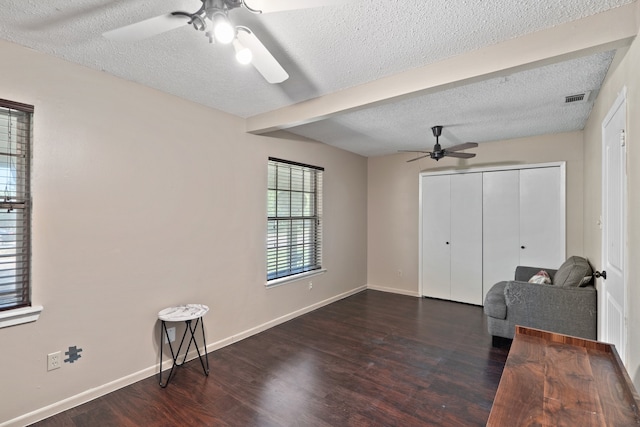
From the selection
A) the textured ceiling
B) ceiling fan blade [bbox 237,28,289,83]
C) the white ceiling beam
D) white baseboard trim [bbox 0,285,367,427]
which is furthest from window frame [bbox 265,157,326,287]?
ceiling fan blade [bbox 237,28,289,83]

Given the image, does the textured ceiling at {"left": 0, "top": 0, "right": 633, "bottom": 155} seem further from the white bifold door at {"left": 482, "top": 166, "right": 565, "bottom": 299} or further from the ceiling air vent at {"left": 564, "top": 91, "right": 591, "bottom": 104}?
the white bifold door at {"left": 482, "top": 166, "right": 565, "bottom": 299}

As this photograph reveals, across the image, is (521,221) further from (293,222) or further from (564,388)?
(564,388)

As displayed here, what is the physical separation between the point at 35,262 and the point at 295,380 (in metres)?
2.05

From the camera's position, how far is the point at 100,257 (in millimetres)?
2355

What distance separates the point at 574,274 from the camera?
2.97 m

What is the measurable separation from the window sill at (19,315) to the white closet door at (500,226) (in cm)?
500

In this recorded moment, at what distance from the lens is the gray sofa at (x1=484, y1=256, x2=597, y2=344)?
281 cm

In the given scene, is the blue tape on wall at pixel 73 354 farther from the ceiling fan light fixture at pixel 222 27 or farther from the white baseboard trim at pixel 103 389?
the ceiling fan light fixture at pixel 222 27

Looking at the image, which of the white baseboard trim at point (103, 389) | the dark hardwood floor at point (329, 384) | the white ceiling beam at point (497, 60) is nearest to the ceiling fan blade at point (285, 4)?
the white ceiling beam at point (497, 60)

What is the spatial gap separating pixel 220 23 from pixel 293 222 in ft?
9.86

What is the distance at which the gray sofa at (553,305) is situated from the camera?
9.21 ft

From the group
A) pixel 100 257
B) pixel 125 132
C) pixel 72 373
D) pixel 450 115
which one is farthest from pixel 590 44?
pixel 72 373

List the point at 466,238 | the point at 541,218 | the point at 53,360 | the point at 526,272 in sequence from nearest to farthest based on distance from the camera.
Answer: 1. the point at 53,360
2. the point at 526,272
3. the point at 541,218
4. the point at 466,238

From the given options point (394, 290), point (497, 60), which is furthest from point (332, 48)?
point (394, 290)
